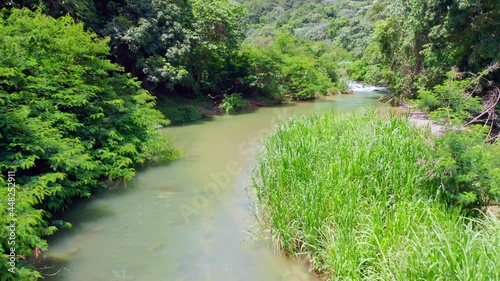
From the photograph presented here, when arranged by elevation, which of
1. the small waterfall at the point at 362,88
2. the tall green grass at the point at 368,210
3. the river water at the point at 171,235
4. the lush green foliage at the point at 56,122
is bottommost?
the river water at the point at 171,235

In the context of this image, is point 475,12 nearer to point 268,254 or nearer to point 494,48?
point 494,48

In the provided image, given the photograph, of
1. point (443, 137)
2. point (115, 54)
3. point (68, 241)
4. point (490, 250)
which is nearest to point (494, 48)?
point (443, 137)

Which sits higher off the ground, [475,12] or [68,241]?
[475,12]

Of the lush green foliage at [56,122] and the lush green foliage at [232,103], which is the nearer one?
the lush green foliage at [56,122]

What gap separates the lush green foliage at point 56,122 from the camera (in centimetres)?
439

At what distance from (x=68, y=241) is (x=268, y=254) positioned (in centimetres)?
275

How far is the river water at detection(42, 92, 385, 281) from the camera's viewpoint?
4.21 m

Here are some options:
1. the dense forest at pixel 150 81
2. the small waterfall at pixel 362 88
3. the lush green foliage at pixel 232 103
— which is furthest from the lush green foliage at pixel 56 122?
the small waterfall at pixel 362 88

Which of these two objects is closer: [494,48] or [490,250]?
[490,250]

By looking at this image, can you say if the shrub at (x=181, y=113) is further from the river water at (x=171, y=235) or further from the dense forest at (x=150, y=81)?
the river water at (x=171, y=235)

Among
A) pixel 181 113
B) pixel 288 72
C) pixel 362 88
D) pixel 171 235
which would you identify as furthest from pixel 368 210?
pixel 362 88

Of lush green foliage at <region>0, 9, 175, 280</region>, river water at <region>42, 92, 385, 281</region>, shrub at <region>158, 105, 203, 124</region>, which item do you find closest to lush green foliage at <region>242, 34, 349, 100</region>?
shrub at <region>158, 105, 203, 124</region>

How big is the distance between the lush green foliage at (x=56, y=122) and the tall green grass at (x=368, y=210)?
2783 millimetres

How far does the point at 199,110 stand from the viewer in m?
16.0
